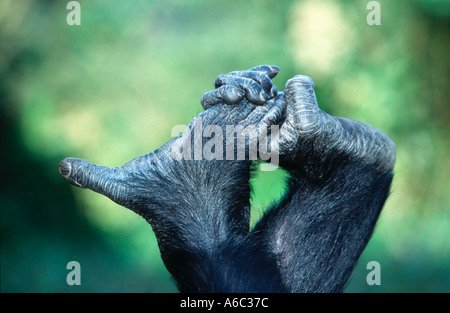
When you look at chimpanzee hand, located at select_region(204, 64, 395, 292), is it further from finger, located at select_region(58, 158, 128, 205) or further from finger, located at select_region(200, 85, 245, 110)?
finger, located at select_region(58, 158, 128, 205)

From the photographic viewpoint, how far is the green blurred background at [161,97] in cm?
211

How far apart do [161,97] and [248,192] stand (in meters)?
1.44

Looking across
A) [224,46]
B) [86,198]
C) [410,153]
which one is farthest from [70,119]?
[410,153]

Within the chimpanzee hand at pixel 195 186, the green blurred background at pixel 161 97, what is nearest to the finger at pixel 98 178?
the chimpanzee hand at pixel 195 186

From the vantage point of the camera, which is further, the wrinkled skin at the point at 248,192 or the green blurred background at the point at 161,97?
the green blurred background at the point at 161,97

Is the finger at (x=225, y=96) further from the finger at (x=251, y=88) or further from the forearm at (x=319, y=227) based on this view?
the forearm at (x=319, y=227)

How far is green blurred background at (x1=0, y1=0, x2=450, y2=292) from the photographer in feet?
6.92

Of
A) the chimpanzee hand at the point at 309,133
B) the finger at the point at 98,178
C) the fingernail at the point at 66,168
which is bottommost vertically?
the finger at the point at 98,178

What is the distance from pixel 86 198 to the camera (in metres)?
2.13

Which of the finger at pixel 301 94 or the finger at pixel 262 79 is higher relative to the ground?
the finger at pixel 262 79

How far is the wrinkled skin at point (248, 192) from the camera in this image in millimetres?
715

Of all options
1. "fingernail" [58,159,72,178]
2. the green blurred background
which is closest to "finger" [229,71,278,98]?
"fingernail" [58,159,72,178]

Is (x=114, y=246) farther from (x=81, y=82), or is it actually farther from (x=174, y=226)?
(x=174, y=226)

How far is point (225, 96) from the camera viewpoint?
73cm
